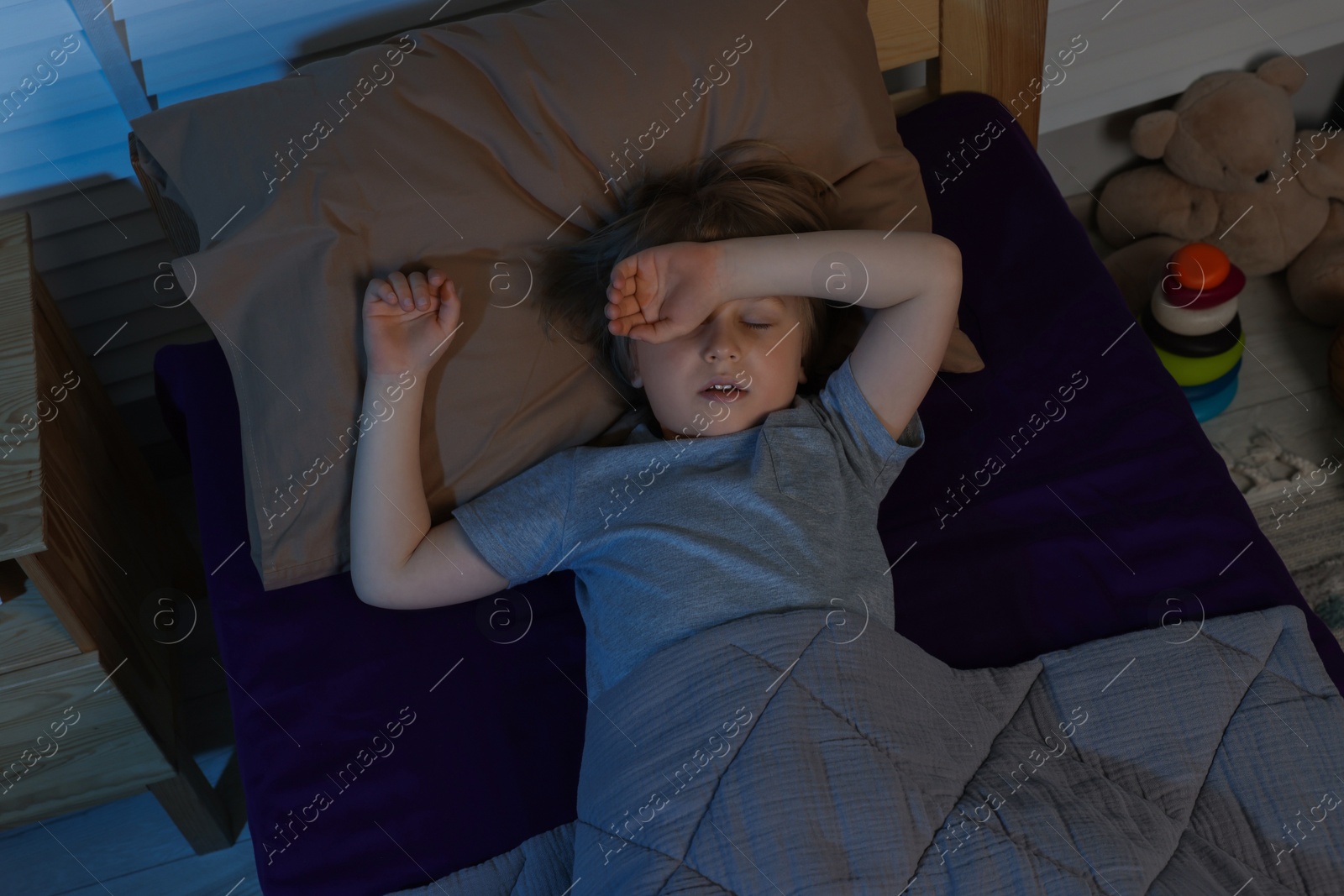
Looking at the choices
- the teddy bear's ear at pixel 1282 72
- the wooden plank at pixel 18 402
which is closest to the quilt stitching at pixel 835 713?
the wooden plank at pixel 18 402

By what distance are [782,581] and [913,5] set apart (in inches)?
36.2

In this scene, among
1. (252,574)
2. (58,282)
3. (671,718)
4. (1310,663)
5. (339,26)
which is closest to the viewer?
(671,718)

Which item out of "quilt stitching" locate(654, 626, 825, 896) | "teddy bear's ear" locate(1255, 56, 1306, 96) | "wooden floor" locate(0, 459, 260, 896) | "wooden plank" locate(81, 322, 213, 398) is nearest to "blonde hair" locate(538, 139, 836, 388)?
"quilt stitching" locate(654, 626, 825, 896)

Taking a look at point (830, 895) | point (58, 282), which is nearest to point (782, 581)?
point (830, 895)

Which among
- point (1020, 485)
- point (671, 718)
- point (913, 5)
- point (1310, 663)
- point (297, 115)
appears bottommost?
point (1310, 663)

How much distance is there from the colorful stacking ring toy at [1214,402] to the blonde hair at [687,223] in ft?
2.77

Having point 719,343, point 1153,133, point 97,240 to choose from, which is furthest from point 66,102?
point 1153,133

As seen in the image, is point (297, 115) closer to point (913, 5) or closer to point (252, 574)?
point (252, 574)

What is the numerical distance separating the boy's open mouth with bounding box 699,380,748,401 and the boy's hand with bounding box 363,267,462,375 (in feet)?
0.90

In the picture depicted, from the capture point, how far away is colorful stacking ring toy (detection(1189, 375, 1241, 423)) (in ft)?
5.63

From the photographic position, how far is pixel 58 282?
152cm

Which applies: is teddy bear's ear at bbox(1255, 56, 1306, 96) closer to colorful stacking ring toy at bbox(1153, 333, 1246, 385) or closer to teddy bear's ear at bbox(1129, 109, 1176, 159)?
teddy bear's ear at bbox(1129, 109, 1176, 159)

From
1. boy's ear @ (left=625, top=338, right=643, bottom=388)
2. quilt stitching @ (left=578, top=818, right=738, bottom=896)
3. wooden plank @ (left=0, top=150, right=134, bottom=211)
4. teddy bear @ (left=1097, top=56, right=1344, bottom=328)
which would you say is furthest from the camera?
teddy bear @ (left=1097, top=56, right=1344, bottom=328)

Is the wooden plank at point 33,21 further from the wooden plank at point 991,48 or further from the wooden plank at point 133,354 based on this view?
the wooden plank at point 991,48
